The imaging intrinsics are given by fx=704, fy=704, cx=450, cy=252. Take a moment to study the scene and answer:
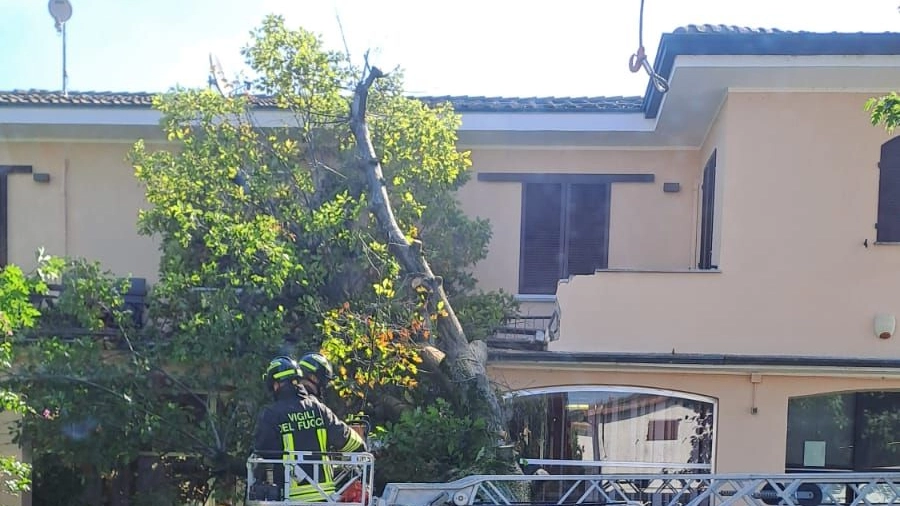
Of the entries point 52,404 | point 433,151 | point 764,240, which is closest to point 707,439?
point 764,240

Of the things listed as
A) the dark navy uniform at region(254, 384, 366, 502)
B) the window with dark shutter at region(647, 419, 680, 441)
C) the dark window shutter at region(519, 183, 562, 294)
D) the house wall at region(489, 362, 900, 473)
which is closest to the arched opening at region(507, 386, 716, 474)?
the window with dark shutter at region(647, 419, 680, 441)

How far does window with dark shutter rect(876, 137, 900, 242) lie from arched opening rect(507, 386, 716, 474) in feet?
8.23

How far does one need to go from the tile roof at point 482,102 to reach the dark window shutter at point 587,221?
1.17 metres

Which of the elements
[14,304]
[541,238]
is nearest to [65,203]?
[14,304]

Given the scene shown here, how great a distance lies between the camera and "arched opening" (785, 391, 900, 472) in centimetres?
782

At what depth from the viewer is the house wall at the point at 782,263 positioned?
273 inches

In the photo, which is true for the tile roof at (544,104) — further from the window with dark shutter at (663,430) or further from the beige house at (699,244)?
the window with dark shutter at (663,430)

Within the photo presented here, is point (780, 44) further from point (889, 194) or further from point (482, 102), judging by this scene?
point (482, 102)

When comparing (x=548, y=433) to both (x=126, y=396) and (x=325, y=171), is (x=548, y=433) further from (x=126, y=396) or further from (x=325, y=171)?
(x=126, y=396)

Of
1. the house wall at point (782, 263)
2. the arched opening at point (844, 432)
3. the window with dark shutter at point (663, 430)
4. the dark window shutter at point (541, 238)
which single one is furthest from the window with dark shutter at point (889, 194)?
the dark window shutter at point (541, 238)

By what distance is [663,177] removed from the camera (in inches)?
373


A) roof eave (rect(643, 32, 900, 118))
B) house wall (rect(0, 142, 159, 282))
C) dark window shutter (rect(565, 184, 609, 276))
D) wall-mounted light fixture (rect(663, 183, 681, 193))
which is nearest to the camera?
roof eave (rect(643, 32, 900, 118))

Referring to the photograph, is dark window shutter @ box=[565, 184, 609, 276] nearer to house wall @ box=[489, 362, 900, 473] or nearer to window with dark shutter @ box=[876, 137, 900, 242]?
house wall @ box=[489, 362, 900, 473]

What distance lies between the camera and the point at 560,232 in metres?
9.58
